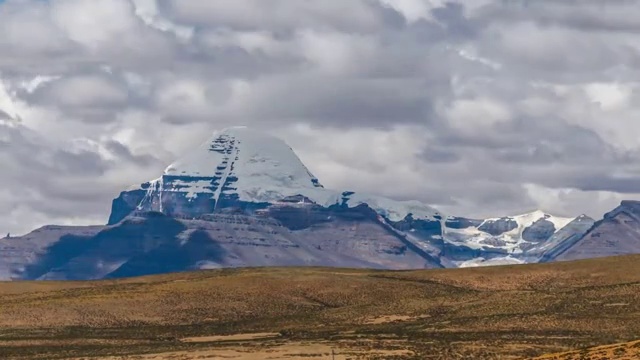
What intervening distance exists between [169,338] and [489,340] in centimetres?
3913

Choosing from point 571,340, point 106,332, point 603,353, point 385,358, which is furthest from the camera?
point 106,332

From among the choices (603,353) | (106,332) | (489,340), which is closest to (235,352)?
(489,340)

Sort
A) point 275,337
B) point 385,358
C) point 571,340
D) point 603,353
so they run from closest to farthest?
point 603,353 < point 385,358 < point 571,340 < point 275,337

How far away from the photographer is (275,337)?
17812cm

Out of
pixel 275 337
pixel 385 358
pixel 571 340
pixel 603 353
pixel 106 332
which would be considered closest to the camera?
pixel 603 353

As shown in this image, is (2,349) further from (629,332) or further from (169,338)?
Answer: (629,332)

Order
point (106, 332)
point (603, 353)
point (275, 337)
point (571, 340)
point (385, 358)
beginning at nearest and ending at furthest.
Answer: point (603, 353)
point (385, 358)
point (571, 340)
point (275, 337)
point (106, 332)

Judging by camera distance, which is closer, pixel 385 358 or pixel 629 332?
pixel 385 358

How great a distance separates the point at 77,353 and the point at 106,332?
1078 inches

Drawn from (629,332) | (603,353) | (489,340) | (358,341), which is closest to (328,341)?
(358,341)

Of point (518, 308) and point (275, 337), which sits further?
point (518, 308)

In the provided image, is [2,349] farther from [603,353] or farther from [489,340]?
[603,353]

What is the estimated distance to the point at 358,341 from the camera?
166 meters

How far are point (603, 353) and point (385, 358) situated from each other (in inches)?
1466
